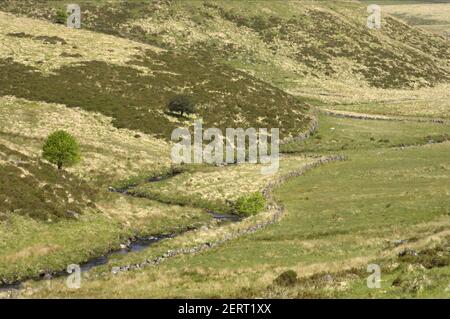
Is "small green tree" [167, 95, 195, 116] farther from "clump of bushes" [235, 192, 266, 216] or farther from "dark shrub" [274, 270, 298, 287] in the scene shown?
"dark shrub" [274, 270, 298, 287]

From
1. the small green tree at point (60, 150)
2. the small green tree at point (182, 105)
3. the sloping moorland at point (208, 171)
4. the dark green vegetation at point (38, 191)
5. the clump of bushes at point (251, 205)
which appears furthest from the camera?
the small green tree at point (182, 105)

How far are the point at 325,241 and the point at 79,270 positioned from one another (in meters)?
17.5

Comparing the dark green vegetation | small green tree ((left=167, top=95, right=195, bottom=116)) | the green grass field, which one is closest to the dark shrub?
the green grass field

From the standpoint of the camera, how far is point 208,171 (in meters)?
70.8

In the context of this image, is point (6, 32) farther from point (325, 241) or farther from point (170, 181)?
point (325, 241)

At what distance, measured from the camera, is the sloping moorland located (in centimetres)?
3703

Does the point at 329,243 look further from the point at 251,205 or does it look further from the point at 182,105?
the point at 182,105

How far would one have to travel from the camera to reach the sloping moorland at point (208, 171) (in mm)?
37031

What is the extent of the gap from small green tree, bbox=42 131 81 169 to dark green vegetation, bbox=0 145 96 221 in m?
1.71

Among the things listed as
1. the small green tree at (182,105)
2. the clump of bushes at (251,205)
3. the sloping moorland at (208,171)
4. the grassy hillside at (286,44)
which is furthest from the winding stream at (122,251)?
the grassy hillside at (286,44)

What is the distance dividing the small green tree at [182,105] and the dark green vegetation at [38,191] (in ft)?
115

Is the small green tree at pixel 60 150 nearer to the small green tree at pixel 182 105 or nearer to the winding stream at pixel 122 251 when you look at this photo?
the winding stream at pixel 122 251

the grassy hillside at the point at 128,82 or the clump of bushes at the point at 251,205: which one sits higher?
the grassy hillside at the point at 128,82

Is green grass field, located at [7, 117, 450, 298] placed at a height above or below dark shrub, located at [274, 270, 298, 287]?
below
